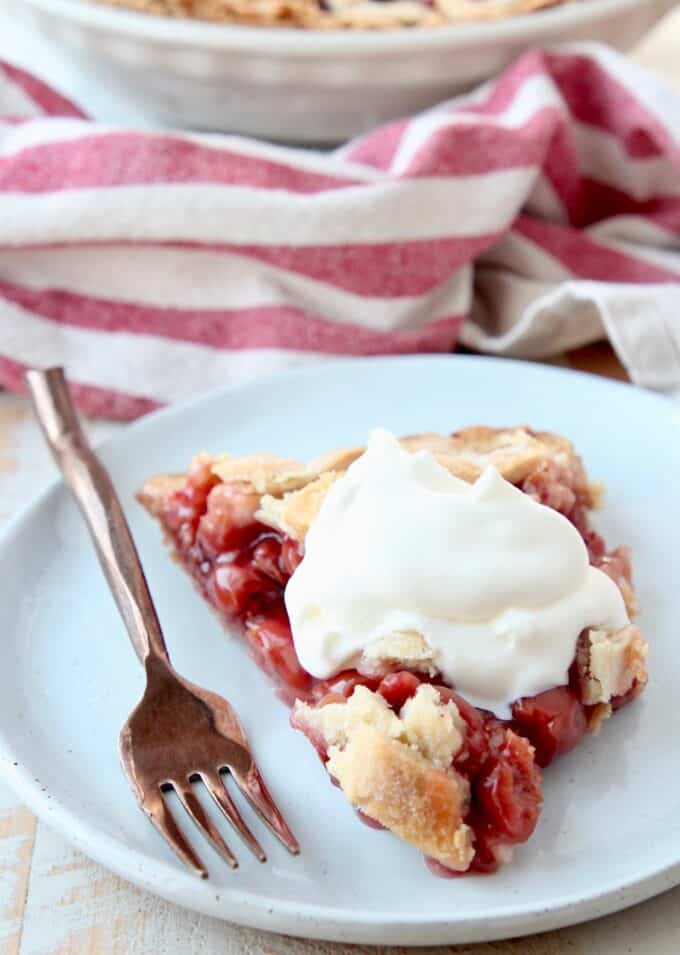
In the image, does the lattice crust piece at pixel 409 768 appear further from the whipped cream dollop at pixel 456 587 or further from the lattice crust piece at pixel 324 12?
the lattice crust piece at pixel 324 12

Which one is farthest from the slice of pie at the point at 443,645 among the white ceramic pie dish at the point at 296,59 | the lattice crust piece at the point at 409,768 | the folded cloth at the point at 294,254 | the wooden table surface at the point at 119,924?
the white ceramic pie dish at the point at 296,59

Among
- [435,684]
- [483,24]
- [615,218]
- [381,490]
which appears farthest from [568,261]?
[435,684]

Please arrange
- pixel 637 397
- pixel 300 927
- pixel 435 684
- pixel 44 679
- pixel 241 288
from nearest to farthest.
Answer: pixel 300 927
pixel 435 684
pixel 44 679
pixel 637 397
pixel 241 288

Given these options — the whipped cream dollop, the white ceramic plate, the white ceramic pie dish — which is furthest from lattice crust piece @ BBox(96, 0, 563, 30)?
the whipped cream dollop

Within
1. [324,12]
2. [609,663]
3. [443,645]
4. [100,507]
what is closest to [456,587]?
[443,645]

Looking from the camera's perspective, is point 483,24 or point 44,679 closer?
point 44,679

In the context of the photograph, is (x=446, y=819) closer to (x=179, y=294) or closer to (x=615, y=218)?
(x=179, y=294)

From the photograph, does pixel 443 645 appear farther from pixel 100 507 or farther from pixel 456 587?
pixel 100 507

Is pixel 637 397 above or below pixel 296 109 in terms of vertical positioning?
below

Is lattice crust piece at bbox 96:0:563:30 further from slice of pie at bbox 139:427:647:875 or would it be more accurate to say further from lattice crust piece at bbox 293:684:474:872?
lattice crust piece at bbox 293:684:474:872
